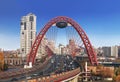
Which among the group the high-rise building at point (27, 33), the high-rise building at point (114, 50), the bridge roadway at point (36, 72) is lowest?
the bridge roadway at point (36, 72)

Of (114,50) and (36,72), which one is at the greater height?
(114,50)

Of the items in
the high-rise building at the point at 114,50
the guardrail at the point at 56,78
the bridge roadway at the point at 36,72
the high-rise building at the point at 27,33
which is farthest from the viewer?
the high-rise building at the point at 114,50

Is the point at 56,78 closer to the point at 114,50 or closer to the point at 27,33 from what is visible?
the point at 27,33

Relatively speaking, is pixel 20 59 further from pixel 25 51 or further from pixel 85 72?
pixel 85 72

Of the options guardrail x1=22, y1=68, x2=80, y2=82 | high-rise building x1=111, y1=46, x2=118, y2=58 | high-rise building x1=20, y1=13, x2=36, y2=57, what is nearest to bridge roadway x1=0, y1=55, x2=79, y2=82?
guardrail x1=22, y1=68, x2=80, y2=82

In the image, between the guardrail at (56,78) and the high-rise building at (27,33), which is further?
the high-rise building at (27,33)

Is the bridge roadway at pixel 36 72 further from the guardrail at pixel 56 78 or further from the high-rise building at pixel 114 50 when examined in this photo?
the high-rise building at pixel 114 50

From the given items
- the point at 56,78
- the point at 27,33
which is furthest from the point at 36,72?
the point at 27,33

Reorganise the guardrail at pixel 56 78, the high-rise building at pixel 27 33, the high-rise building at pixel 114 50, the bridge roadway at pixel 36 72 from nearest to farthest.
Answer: the guardrail at pixel 56 78 → the bridge roadway at pixel 36 72 → the high-rise building at pixel 27 33 → the high-rise building at pixel 114 50

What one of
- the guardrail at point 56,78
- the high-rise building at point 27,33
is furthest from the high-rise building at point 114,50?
the guardrail at point 56,78
